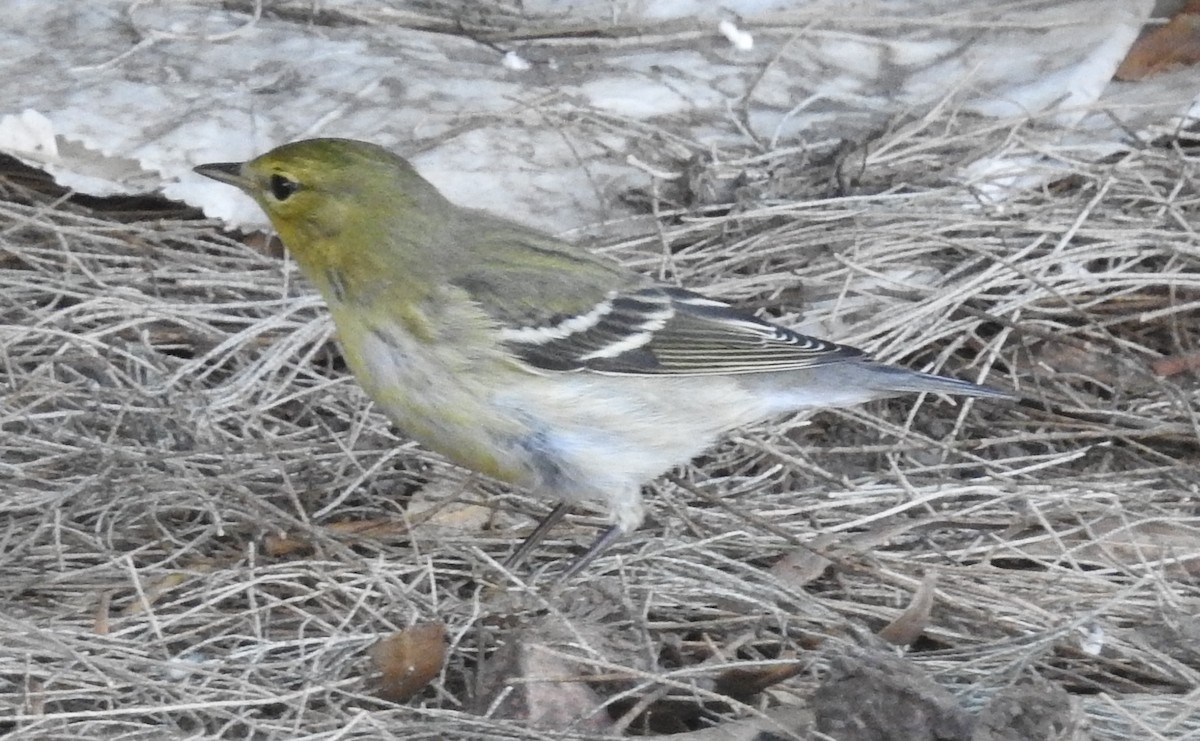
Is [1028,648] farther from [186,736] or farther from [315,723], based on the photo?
[186,736]

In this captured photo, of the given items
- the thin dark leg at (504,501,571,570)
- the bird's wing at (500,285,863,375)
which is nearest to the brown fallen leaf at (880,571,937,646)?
the bird's wing at (500,285,863,375)

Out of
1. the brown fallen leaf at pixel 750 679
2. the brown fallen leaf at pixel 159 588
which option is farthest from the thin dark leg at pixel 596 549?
the brown fallen leaf at pixel 159 588

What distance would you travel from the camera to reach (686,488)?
3.61 meters

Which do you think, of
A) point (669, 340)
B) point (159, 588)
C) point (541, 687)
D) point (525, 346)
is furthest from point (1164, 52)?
point (159, 588)

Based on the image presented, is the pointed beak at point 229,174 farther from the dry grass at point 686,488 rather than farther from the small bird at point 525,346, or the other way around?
the dry grass at point 686,488

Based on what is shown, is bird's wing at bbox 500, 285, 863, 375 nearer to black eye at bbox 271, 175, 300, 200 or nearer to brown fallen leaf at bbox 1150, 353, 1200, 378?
black eye at bbox 271, 175, 300, 200

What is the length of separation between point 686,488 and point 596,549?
40 centimetres

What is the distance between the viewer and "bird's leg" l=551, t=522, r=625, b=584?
127 inches

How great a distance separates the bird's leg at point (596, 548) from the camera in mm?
3236

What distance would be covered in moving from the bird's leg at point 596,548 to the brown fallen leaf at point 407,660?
1.47ft

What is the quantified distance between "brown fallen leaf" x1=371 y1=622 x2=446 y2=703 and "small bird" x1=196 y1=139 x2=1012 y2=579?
0.43 meters

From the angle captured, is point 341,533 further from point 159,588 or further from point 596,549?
point 596,549

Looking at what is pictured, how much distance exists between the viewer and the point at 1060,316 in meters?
4.21

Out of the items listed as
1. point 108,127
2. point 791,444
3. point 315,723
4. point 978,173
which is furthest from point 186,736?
point 978,173
